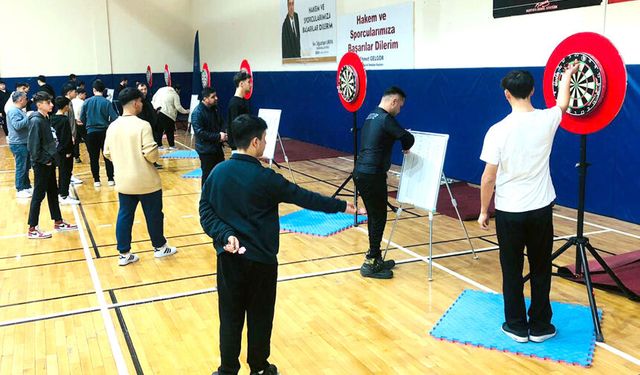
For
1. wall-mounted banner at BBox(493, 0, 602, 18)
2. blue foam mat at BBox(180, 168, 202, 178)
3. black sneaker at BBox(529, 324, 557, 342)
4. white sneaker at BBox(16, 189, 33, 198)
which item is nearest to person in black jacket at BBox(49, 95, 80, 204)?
white sneaker at BBox(16, 189, 33, 198)

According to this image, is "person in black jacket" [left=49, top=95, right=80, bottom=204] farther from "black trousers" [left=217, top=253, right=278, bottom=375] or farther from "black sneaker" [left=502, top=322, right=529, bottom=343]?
"black sneaker" [left=502, top=322, right=529, bottom=343]

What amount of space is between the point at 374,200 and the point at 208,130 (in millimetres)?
2456

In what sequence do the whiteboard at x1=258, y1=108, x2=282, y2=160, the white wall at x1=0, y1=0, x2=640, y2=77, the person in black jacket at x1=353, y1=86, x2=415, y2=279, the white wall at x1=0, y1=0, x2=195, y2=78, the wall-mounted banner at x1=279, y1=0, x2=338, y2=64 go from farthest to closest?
the white wall at x1=0, y1=0, x2=195, y2=78 → the white wall at x1=0, y1=0, x2=640, y2=77 → the wall-mounted banner at x1=279, y1=0, x2=338, y2=64 → the whiteboard at x1=258, y1=108, x2=282, y2=160 → the person in black jacket at x1=353, y1=86, x2=415, y2=279

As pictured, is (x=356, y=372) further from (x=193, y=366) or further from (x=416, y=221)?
(x=416, y=221)

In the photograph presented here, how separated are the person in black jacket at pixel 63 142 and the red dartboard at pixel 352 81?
3.53m

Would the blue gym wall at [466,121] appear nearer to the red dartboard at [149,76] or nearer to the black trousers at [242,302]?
the black trousers at [242,302]

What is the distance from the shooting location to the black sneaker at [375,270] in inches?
199

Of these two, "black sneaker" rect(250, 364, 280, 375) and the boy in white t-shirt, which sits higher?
the boy in white t-shirt

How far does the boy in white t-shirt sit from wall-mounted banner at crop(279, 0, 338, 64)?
904cm

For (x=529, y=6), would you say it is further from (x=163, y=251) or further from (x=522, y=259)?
(x=163, y=251)

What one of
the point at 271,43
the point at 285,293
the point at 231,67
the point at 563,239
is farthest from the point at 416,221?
A: the point at 231,67

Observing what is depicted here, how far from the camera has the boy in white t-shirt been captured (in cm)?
348

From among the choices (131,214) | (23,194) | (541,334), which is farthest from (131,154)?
(23,194)

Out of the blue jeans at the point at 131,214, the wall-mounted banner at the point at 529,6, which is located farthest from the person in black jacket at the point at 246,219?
the wall-mounted banner at the point at 529,6
